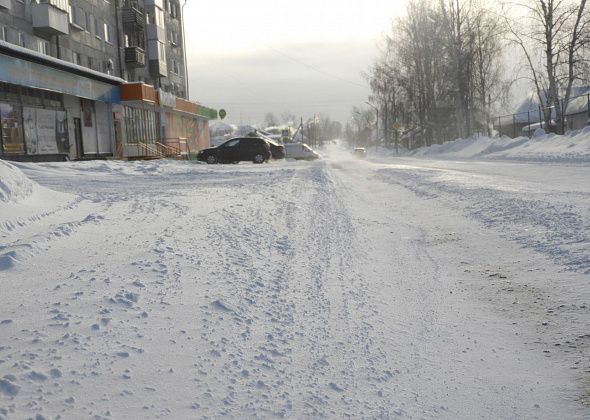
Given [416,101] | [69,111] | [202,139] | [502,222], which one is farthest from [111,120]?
[416,101]

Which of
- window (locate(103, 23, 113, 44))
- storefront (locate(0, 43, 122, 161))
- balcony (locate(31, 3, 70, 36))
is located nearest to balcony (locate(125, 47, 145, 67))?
window (locate(103, 23, 113, 44))

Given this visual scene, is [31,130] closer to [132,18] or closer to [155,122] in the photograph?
[155,122]

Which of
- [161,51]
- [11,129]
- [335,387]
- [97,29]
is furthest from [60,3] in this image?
[335,387]

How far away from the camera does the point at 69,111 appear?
2412 cm

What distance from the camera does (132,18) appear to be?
3347 cm

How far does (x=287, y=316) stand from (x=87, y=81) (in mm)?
23675

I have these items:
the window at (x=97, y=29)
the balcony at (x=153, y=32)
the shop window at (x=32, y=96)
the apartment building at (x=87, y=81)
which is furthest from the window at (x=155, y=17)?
the shop window at (x=32, y=96)

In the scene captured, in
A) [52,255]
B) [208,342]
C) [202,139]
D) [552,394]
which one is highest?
[202,139]

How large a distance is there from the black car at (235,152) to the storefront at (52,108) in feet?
17.7

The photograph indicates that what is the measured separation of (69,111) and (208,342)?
23833mm

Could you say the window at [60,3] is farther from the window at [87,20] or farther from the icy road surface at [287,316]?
the icy road surface at [287,316]

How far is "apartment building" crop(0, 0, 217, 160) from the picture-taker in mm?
19844

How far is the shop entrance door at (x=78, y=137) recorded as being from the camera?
24.8m

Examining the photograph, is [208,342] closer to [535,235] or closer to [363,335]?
[363,335]
